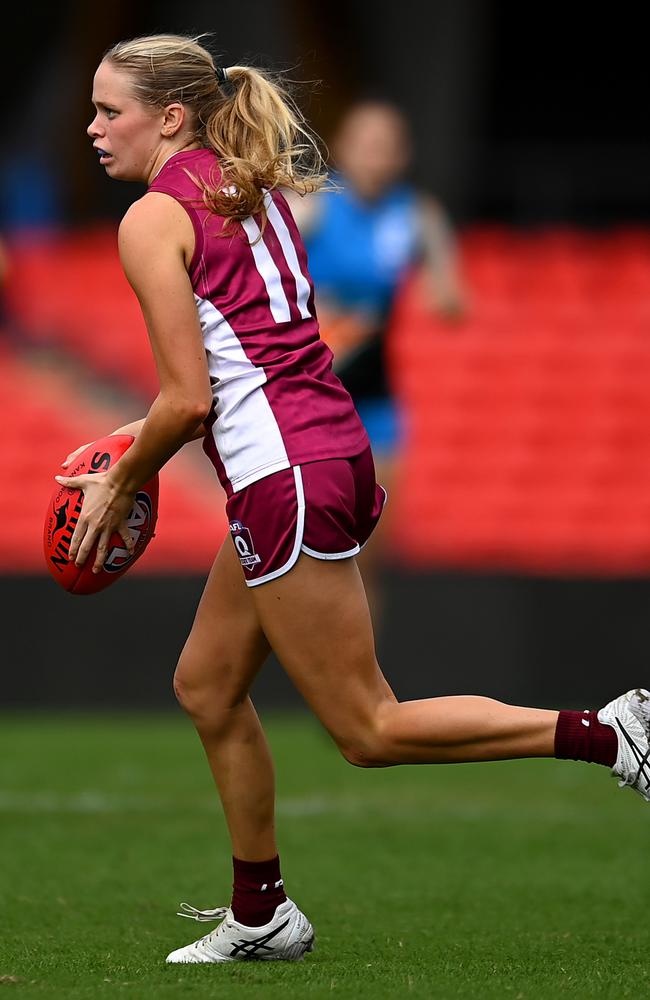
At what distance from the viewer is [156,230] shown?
11.4ft

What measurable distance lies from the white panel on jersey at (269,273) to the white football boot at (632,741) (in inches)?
43.0

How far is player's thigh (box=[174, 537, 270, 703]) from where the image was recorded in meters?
3.78

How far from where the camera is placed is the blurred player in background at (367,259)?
746 cm

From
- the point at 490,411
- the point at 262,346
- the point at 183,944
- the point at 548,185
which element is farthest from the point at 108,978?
the point at 548,185

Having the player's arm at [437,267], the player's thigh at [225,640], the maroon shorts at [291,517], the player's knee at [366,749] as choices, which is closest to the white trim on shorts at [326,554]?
the maroon shorts at [291,517]

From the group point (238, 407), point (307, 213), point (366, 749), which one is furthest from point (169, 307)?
point (307, 213)

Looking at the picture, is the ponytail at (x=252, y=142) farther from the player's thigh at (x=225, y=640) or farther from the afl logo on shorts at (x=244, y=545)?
the player's thigh at (x=225, y=640)

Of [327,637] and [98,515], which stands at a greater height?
[98,515]

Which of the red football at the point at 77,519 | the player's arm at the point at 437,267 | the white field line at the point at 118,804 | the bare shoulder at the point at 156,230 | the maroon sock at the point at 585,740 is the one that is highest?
the bare shoulder at the point at 156,230

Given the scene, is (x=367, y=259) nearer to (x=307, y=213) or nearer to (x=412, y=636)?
(x=307, y=213)

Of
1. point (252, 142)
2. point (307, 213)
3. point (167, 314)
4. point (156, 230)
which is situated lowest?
point (307, 213)

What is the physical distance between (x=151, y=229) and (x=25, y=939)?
5.73ft

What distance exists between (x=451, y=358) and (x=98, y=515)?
8977 millimetres

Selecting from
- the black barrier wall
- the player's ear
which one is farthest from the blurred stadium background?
the player's ear
